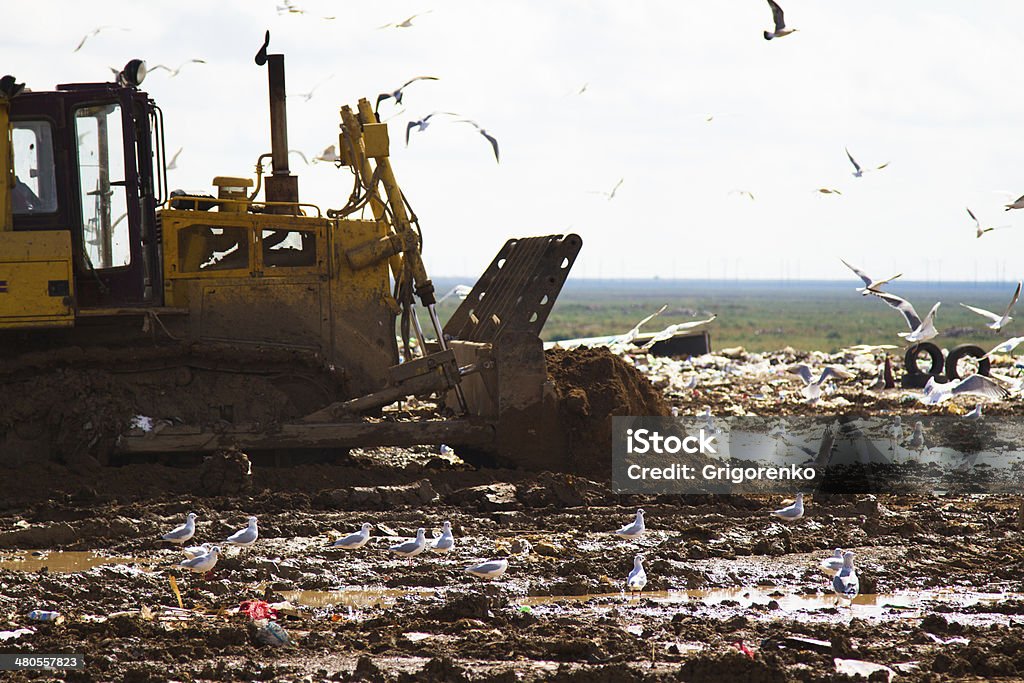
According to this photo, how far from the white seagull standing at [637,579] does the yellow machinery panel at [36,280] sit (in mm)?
4607

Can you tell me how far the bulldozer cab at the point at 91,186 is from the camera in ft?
31.1

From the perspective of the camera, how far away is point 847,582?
6965mm

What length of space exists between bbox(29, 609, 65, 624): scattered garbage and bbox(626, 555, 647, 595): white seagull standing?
114 inches

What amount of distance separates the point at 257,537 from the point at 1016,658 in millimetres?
4382

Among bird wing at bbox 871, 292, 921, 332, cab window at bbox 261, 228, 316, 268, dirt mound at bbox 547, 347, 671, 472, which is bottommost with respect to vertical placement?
dirt mound at bbox 547, 347, 671, 472

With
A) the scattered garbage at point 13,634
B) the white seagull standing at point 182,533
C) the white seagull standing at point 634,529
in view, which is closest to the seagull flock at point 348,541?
the white seagull standing at point 182,533

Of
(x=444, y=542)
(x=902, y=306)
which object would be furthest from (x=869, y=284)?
(x=444, y=542)

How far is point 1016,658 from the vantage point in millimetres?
5754

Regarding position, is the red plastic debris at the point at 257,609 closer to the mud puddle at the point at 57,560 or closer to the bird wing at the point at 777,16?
the mud puddle at the point at 57,560

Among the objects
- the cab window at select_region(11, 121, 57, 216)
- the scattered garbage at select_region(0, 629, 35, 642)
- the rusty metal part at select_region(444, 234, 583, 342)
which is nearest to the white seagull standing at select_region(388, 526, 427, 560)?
the scattered garbage at select_region(0, 629, 35, 642)

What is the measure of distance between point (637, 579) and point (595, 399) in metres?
3.68

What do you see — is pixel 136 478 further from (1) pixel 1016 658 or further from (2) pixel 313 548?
(1) pixel 1016 658

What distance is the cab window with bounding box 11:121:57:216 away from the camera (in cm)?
949

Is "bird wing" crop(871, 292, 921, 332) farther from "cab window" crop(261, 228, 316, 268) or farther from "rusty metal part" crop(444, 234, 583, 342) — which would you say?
"cab window" crop(261, 228, 316, 268)
